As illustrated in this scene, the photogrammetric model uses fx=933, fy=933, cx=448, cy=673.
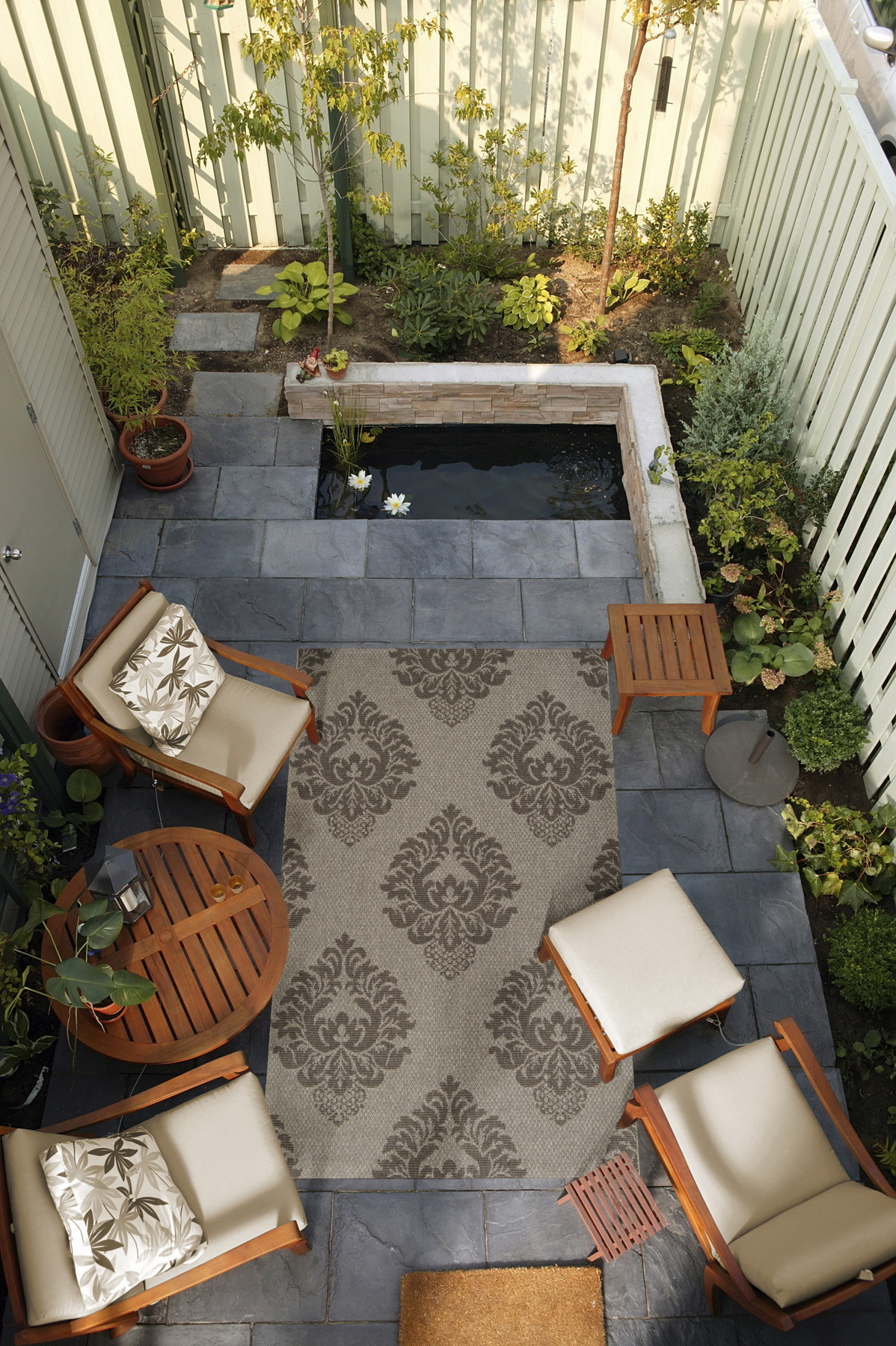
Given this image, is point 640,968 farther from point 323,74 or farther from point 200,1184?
point 323,74

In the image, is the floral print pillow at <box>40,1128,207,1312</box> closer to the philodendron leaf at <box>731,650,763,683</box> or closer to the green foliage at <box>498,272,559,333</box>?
the philodendron leaf at <box>731,650,763,683</box>

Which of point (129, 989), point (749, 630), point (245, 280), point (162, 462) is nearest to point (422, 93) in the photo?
point (245, 280)

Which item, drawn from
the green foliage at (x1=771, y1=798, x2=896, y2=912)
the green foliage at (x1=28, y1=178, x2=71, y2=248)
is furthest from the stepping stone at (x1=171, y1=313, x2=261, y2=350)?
the green foliage at (x1=771, y1=798, x2=896, y2=912)

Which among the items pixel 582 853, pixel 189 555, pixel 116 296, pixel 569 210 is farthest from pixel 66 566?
pixel 569 210

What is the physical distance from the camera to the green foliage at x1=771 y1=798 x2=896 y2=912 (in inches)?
163

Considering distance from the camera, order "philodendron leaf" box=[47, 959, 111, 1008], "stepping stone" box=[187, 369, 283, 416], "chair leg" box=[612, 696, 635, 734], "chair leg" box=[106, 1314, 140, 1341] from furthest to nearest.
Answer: "stepping stone" box=[187, 369, 283, 416] → "chair leg" box=[612, 696, 635, 734] → "philodendron leaf" box=[47, 959, 111, 1008] → "chair leg" box=[106, 1314, 140, 1341]

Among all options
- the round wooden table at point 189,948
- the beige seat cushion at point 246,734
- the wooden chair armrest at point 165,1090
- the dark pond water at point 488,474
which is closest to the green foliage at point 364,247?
the dark pond water at point 488,474

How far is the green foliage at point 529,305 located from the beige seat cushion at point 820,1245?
16.7 feet

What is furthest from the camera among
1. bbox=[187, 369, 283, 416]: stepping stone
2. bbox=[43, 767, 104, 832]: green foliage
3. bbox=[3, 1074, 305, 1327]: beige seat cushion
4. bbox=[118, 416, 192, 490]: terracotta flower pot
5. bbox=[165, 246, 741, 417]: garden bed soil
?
bbox=[165, 246, 741, 417]: garden bed soil

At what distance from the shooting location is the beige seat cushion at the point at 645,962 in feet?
11.6

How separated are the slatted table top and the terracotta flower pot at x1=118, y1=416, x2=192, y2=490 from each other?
105 inches

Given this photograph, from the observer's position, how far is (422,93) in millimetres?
5941

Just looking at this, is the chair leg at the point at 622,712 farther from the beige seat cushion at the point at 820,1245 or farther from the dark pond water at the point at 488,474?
the beige seat cushion at the point at 820,1245

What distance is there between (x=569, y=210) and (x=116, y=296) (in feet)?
10.4
